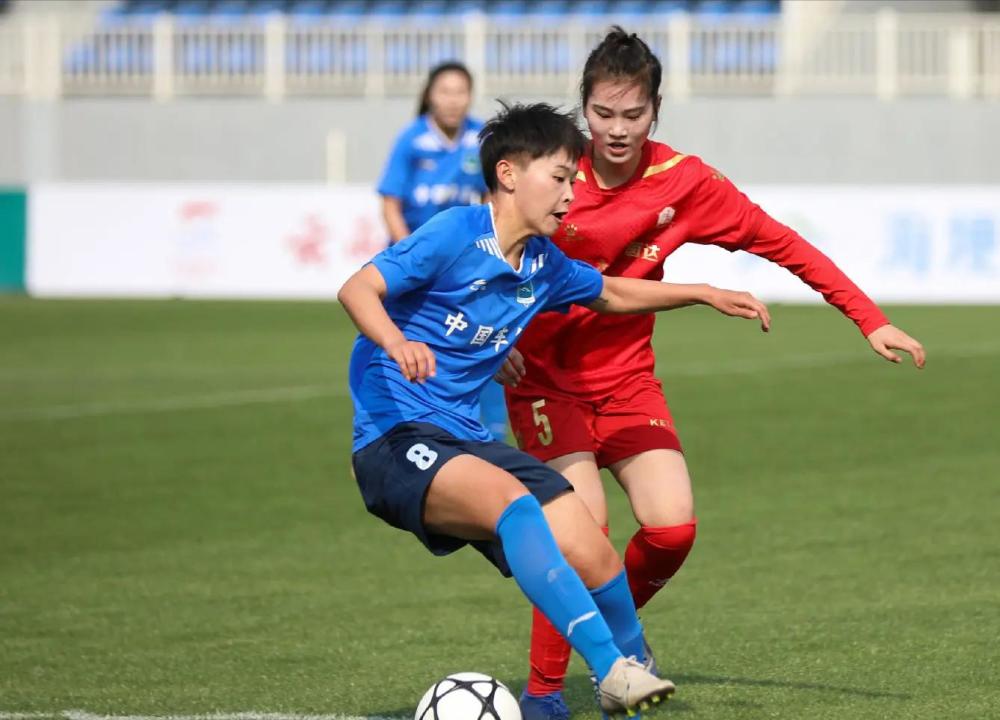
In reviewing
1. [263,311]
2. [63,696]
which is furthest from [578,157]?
[263,311]

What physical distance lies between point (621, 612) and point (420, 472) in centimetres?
74

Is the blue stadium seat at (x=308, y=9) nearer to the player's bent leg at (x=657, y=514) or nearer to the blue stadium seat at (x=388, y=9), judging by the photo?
the blue stadium seat at (x=388, y=9)

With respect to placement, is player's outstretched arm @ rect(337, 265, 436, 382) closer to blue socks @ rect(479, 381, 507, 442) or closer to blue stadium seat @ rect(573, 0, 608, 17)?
blue socks @ rect(479, 381, 507, 442)

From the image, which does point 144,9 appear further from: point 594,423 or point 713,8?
point 594,423

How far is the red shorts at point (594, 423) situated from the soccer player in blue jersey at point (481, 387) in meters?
0.60

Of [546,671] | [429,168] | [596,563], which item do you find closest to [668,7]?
[429,168]

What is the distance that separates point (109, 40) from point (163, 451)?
18281 millimetres

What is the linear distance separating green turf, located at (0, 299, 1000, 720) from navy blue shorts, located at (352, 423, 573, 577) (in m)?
0.92

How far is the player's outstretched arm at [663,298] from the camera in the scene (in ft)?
17.5

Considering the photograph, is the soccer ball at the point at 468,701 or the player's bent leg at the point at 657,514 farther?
the player's bent leg at the point at 657,514

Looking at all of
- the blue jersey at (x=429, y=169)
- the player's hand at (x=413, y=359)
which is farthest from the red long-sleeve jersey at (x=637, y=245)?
the blue jersey at (x=429, y=169)

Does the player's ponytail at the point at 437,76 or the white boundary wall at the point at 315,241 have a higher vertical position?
the player's ponytail at the point at 437,76

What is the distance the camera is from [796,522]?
348 inches

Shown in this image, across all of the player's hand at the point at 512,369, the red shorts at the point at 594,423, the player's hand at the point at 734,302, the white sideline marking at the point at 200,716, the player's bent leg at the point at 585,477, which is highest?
the player's hand at the point at 734,302
